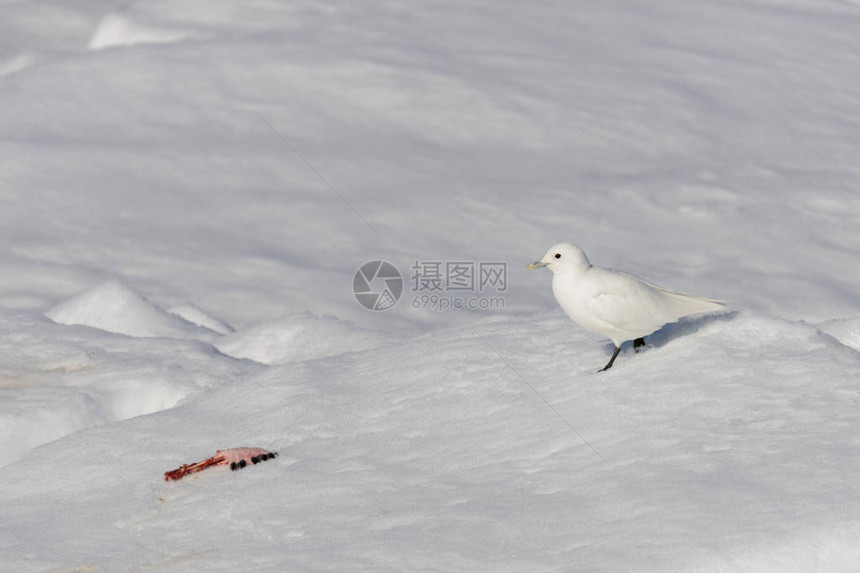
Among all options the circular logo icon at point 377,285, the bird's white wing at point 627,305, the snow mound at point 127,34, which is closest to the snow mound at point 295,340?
the circular logo icon at point 377,285

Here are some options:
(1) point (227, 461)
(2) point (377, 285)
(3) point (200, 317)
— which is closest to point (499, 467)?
(1) point (227, 461)

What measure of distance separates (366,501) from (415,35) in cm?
812

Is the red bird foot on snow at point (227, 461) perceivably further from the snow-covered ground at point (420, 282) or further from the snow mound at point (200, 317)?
the snow mound at point (200, 317)

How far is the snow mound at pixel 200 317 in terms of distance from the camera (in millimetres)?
5973

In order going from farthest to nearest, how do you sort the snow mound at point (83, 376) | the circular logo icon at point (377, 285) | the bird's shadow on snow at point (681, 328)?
the circular logo icon at point (377, 285) < the snow mound at point (83, 376) < the bird's shadow on snow at point (681, 328)

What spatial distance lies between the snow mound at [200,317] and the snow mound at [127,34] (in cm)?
491

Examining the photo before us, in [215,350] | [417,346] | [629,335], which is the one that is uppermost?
[629,335]

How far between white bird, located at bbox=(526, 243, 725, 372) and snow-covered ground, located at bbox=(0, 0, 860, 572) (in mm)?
124

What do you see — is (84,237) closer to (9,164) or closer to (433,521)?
(9,164)

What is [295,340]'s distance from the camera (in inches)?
223

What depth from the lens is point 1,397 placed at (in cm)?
457

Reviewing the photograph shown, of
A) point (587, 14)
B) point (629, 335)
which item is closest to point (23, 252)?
point (629, 335)

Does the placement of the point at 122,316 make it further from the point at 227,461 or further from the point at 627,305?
the point at 627,305

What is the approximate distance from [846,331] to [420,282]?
2900 millimetres
